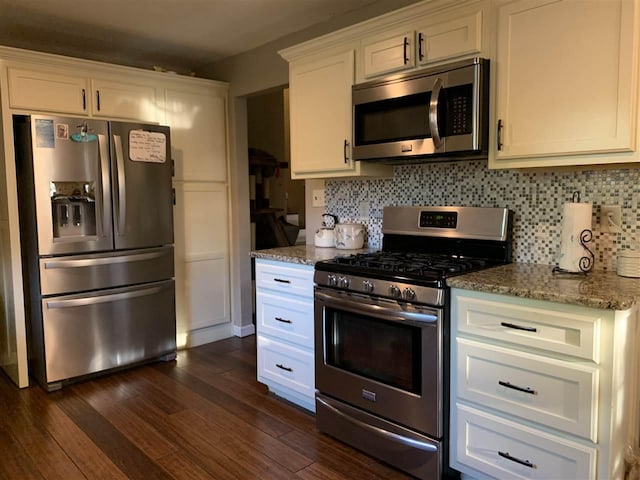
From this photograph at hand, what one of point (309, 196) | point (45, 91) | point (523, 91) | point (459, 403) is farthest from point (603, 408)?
point (45, 91)

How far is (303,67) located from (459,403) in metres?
2.06

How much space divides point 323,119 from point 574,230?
148cm

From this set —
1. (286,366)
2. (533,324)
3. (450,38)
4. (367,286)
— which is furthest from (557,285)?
(286,366)

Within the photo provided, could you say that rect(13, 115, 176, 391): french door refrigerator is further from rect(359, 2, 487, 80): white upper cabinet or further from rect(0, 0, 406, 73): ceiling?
rect(359, 2, 487, 80): white upper cabinet

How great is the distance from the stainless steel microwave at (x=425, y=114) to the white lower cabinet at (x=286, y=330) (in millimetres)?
773

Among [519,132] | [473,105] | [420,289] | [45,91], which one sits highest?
[45,91]

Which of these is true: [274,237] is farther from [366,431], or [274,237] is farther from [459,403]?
[459,403]

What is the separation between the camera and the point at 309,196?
343 centimetres

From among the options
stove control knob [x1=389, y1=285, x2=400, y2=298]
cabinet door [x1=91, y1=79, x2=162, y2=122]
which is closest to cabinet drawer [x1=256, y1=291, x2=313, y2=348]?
stove control knob [x1=389, y1=285, x2=400, y2=298]

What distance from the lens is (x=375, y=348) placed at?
86.3 inches

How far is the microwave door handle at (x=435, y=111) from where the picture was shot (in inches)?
83.1

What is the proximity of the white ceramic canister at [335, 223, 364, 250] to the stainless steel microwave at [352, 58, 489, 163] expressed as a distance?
489 millimetres

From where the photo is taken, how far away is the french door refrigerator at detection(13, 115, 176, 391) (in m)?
2.91

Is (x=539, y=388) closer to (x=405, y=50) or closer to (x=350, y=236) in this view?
(x=350, y=236)
